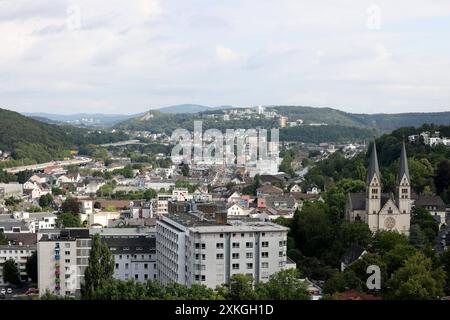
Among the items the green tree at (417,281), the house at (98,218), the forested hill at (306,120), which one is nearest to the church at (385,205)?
the green tree at (417,281)

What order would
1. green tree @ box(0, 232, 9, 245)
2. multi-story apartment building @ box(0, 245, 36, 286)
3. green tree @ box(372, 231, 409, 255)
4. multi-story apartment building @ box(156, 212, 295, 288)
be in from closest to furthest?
1. multi-story apartment building @ box(156, 212, 295, 288)
2. green tree @ box(372, 231, 409, 255)
3. multi-story apartment building @ box(0, 245, 36, 286)
4. green tree @ box(0, 232, 9, 245)

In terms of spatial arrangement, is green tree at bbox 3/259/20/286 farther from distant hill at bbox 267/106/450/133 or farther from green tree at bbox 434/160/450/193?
distant hill at bbox 267/106/450/133

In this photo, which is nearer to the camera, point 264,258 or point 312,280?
point 264,258

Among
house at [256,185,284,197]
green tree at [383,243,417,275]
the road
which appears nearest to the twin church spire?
green tree at [383,243,417,275]

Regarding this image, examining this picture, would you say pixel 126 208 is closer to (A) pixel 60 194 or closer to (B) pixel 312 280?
(A) pixel 60 194

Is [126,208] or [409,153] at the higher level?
[409,153]
